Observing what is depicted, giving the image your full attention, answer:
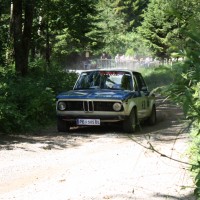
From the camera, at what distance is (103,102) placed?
1109cm

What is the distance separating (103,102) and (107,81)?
43.0 inches

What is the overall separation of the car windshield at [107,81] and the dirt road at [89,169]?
164cm

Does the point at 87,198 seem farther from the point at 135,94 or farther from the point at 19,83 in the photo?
the point at 19,83

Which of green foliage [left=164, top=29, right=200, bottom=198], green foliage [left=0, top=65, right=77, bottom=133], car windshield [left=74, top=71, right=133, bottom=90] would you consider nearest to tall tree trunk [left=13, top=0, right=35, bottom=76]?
green foliage [left=0, top=65, right=77, bottom=133]

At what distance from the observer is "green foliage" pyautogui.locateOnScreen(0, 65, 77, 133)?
11039 mm

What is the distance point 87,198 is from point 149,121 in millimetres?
8221

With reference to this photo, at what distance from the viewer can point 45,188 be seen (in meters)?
6.04

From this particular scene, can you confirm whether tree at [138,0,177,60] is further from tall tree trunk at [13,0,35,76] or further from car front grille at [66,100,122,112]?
car front grille at [66,100,122,112]

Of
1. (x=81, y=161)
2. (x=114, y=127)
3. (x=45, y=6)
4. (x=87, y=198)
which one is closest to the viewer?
(x=87, y=198)

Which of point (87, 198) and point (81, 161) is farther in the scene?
point (81, 161)

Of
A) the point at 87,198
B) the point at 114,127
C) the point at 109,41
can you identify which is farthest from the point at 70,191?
the point at 109,41

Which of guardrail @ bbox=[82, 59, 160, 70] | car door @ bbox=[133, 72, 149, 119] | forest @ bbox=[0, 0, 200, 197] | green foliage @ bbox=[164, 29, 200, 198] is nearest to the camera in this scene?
green foliage @ bbox=[164, 29, 200, 198]

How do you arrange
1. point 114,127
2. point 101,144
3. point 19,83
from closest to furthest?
point 101,144 → point 114,127 → point 19,83

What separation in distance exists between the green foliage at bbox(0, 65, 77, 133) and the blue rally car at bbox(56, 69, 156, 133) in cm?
107
